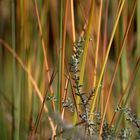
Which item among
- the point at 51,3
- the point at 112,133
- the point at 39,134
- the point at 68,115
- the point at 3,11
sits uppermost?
the point at 3,11

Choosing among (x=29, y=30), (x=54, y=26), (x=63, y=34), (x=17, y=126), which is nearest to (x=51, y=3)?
(x=54, y=26)

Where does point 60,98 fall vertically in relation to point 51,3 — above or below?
below

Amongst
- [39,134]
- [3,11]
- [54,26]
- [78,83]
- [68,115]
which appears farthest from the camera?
[3,11]

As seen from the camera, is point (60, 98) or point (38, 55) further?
point (38, 55)

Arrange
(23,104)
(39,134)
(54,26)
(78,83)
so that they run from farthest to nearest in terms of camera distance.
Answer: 1. (54,26)
2. (23,104)
3. (39,134)
4. (78,83)

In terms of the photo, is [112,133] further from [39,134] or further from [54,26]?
[54,26]

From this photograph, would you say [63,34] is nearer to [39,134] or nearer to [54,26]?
[39,134]
